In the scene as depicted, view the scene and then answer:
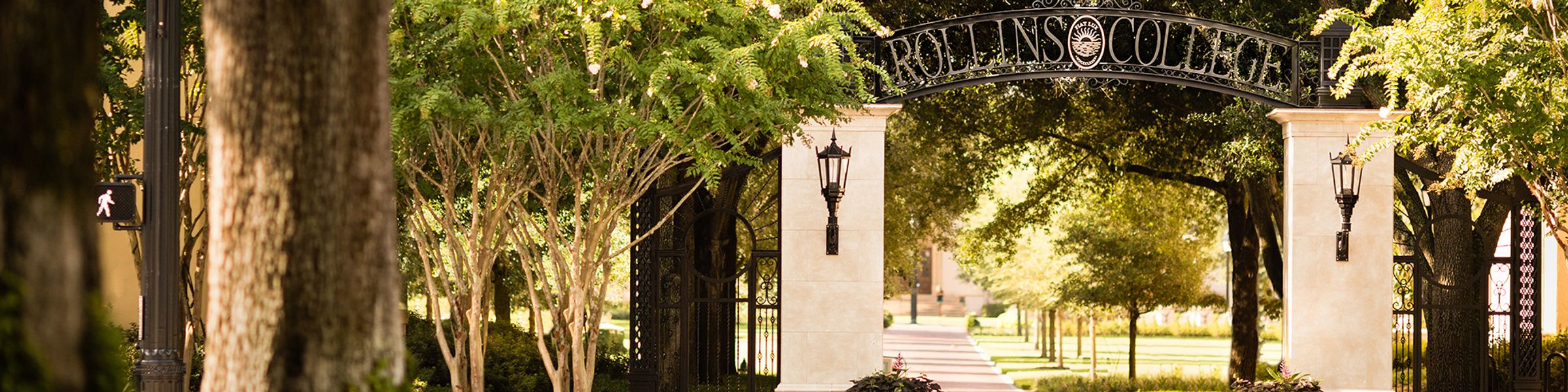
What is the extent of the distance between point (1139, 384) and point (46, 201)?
834 inches

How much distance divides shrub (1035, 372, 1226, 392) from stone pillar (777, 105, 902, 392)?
10439 millimetres

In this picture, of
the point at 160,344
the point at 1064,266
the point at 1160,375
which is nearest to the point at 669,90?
the point at 160,344

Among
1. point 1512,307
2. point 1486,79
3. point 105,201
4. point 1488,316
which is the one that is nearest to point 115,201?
point 105,201

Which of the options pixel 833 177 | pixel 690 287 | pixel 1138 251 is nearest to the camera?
pixel 833 177

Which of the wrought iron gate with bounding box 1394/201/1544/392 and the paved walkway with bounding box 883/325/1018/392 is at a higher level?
the wrought iron gate with bounding box 1394/201/1544/392

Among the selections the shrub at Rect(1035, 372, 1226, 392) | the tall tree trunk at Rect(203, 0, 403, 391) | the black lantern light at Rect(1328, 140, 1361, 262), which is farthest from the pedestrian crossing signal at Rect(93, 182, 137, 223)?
the shrub at Rect(1035, 372, 1226, 392)

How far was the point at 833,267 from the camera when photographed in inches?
494

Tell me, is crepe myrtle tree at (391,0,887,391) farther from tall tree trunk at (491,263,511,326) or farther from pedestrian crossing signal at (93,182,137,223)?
tall tree trunk at (491,263,511,326)

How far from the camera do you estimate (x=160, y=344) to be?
25.7ft

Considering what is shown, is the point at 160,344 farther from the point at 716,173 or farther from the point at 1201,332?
the point at 1201,332

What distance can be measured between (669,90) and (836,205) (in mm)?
2886

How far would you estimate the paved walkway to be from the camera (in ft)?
76.2

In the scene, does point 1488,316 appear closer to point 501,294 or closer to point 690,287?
point 690,287

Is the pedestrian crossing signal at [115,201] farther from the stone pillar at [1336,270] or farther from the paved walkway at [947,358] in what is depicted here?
the stone pillar at [1336,270]
